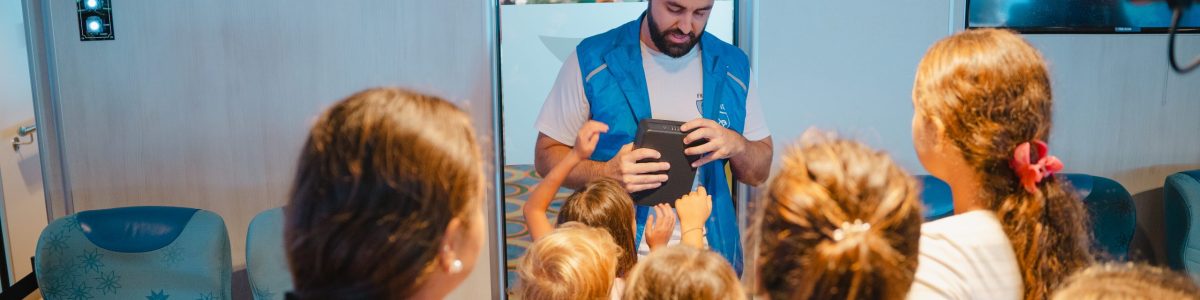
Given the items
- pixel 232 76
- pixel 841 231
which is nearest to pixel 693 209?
pixel 841 231

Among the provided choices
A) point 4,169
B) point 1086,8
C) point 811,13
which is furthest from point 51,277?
point 1086,8

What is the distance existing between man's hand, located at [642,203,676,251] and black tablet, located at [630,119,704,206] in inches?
1.7

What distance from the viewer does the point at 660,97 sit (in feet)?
8.71

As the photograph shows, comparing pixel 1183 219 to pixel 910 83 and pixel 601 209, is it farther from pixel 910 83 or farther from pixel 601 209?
pixel 601 209

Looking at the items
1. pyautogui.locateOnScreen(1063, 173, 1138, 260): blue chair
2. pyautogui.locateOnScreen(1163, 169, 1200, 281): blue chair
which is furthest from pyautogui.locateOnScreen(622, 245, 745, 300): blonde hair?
pyautogui.locateOnScreen(1163, 169, 1200, 281): blue chair

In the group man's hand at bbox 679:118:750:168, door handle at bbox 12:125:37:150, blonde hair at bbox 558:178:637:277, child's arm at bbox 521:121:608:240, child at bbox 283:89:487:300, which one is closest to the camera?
child at bbox 283:89:487:300

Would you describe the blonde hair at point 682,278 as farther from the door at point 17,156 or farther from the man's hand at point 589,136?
the door at point 17,156

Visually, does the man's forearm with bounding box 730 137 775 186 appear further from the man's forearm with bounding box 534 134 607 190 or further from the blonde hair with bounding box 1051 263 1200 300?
the blonde hair with bounding box 1051 263 1200 300

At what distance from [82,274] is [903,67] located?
8.63ft

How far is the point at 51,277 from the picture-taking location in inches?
94.5

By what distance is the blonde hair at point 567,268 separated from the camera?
1.57 m

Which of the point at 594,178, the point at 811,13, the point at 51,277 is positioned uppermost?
the point at 811,13

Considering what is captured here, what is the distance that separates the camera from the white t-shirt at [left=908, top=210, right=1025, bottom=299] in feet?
4.00

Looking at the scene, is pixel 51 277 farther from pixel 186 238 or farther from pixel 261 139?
pixel 261 139
